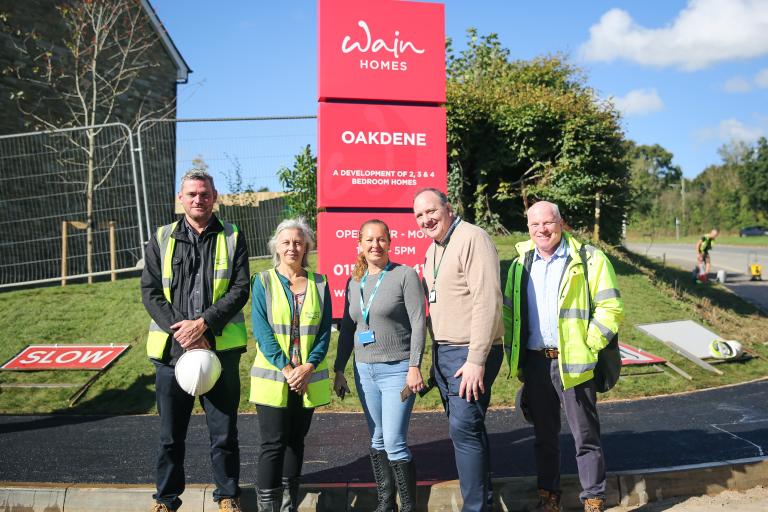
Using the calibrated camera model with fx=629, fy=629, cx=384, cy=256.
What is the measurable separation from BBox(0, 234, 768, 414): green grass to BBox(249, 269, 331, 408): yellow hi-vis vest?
330 centimetres

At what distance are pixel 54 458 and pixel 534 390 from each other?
3983 mm

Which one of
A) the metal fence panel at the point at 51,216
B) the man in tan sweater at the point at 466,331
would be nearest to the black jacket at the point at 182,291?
the man in tan sweater at the point at 466,331

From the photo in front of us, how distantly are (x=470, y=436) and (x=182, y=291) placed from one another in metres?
1.90

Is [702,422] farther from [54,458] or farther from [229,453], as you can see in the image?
[54,458]

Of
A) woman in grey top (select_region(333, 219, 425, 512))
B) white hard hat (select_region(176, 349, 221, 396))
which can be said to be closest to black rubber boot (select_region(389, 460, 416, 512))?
woman in grey top (select_region(333, 219, 425, 512))

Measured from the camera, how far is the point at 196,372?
11.6 ft

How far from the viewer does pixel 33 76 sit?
15.1 metres

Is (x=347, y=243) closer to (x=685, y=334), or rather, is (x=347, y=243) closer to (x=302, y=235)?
(x=302, y=235)

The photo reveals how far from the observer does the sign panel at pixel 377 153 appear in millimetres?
6570

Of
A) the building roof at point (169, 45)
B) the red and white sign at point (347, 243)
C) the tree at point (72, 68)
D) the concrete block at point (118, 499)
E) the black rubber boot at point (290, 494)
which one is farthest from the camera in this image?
the building roof at point (169, 45)

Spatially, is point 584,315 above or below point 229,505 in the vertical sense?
above

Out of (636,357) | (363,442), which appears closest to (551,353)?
(363,442)

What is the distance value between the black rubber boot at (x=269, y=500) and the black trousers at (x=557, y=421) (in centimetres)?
159

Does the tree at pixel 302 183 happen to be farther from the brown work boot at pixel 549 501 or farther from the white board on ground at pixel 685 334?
the brown work boot at pixel 549 501
